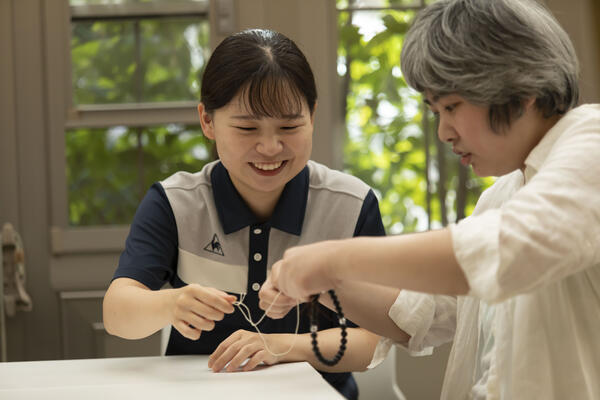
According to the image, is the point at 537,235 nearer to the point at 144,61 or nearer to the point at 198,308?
the point at 198,308

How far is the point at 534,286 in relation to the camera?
2.66ft

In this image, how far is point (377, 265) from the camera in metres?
0.85

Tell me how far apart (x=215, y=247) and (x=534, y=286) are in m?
0.77

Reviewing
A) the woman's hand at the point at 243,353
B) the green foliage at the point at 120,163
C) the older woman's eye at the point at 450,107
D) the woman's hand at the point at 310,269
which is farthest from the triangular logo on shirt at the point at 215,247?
the green foliage at the point at 120,163

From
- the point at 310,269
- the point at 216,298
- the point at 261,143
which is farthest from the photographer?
the point at 261,143

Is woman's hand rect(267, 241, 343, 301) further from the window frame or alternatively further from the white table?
the window frame

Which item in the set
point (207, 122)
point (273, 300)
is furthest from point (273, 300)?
point (207, 122)

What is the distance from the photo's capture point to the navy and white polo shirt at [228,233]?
1.41 meters

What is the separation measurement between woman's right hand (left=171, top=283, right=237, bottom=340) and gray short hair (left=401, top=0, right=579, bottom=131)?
453mm

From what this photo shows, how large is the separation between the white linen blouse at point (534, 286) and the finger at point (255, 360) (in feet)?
0.62

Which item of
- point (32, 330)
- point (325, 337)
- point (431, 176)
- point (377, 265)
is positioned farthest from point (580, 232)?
point (32, 330)

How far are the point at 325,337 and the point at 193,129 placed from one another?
1.24 meters

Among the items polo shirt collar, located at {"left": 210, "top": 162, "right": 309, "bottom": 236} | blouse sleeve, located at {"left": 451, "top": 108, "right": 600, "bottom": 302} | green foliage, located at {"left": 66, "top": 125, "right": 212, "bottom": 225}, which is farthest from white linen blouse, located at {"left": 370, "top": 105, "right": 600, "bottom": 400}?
green foliage, located at {"left": 66, "top": 125, "right": 212, "bottom": 225}

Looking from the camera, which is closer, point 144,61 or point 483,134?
point 483,134
